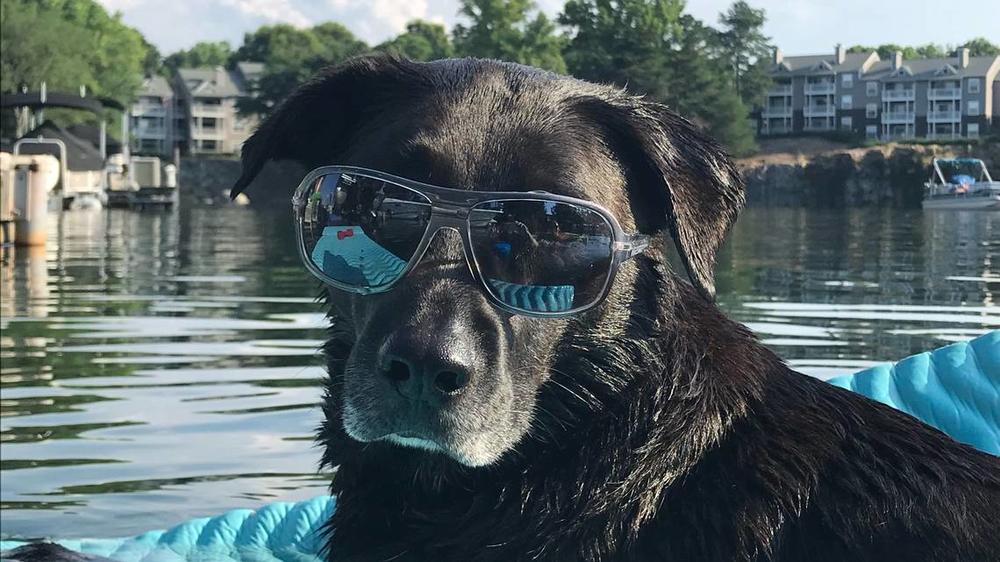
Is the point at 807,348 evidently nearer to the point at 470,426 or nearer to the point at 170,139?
the point at 470,426

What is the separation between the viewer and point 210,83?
137250mm

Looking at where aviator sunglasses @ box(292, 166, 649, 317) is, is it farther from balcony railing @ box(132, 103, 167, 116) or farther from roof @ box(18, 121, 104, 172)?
balcony railing @ box(132, 103, 167, 116)

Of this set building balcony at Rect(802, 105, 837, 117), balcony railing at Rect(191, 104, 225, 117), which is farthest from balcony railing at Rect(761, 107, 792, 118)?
balcony railing at Rect(191, 104, 225, 117)

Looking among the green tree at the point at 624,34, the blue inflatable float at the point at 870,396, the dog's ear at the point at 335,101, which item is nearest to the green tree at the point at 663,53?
the green tree at the point at 624,34

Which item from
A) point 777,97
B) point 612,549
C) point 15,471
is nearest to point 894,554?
point 612,549

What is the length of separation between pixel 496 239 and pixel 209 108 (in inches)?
5473

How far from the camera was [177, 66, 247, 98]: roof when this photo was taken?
136 metres

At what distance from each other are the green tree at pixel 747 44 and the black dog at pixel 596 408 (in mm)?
47313

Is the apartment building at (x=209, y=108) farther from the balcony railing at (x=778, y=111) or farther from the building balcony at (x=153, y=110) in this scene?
the balcony railing at (x=778, y=111)

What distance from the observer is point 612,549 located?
10.7 feet

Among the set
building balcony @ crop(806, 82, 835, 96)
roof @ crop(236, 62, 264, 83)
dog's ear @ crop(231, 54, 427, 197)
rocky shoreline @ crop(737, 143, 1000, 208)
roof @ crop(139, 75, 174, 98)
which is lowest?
dog's ear @ crop(231, 54, 427, 197)

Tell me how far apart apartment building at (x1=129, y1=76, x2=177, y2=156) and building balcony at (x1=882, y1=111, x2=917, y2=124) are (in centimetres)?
10219

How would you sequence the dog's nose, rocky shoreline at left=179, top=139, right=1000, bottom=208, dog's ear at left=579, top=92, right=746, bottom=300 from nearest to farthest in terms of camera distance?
the dog's nose
dog's ear at left=579, top=92, right=746, bottom=300
rocky shoreline at left=179, top=139, right=1000, bottom=208

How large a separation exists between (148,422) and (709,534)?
5.99m
